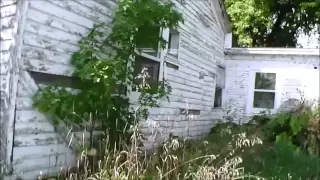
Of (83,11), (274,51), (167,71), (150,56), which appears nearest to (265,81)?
(274,51)

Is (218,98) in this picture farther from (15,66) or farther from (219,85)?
(15,66)

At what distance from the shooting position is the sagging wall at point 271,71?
10.6 m

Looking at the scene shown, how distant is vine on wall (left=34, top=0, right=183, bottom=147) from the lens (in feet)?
13.7

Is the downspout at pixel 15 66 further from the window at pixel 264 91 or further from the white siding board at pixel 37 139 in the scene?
the window at pixel 264 91

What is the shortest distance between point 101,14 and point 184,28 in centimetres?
330

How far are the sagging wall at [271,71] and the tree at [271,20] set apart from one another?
5.68m

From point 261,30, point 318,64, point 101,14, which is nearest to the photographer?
point 101,14

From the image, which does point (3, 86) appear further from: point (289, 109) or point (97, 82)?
point (289, 109)

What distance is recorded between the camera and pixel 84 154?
13.7 ft

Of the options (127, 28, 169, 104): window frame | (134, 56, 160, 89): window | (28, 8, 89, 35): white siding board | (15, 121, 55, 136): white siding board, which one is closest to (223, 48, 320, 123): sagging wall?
(127, 28, 169, 104): window frame

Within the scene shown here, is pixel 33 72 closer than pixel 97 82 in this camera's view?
Yes

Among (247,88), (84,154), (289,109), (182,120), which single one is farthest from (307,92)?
(84,154)

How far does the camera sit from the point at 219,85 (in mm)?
11281

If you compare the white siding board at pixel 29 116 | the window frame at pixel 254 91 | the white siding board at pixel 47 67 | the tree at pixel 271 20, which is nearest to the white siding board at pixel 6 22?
the white siding board at pixel 47 67
